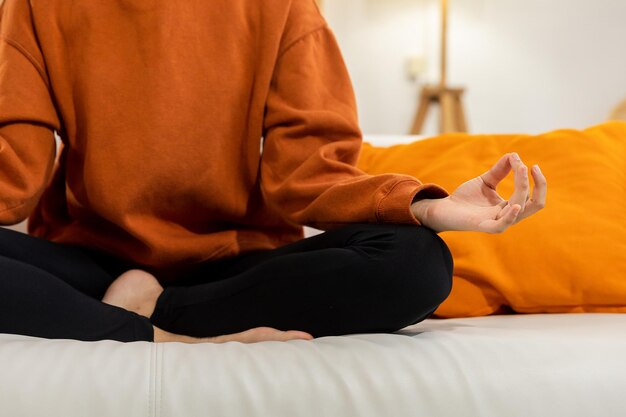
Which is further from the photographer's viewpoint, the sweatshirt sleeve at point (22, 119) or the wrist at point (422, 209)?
the sweatshirt sleeve at point (22, 119)

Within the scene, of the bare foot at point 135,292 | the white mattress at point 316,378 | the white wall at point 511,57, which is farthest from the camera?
the white wall at point 511,57

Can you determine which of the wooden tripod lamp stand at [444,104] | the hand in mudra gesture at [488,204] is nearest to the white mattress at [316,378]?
the hand in mudra gesture at [488,204]

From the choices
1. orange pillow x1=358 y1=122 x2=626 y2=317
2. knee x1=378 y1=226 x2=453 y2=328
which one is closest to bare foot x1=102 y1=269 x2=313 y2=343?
knee x1=378 y1=226 x2=453 y2=328

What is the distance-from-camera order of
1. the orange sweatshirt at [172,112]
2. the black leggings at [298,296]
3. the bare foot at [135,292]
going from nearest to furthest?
the black leggings at [298,296]
the bare foot at [135,292]
the orange sweatshirt at [172,112]

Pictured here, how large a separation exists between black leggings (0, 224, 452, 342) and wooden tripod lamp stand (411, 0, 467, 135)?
2.12m

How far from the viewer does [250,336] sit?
3.07 feet

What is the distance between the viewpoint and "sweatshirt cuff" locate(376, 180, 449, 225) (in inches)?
36.9

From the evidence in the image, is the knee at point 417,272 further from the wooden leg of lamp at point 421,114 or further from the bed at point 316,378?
the wooden leg of lamp at point 421,114

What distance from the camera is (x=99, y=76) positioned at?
119cm

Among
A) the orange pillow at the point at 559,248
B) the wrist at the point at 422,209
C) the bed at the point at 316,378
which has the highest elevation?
the wrist at the point at 422,209

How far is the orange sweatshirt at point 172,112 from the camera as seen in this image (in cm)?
117

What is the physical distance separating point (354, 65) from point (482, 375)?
2.39 meters

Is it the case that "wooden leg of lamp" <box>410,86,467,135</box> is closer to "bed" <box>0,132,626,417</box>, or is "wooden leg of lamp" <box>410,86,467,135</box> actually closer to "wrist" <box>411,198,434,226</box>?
"wrist" <box>411,198,434,226</box>

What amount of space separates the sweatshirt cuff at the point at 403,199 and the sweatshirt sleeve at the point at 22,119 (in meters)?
0.50
